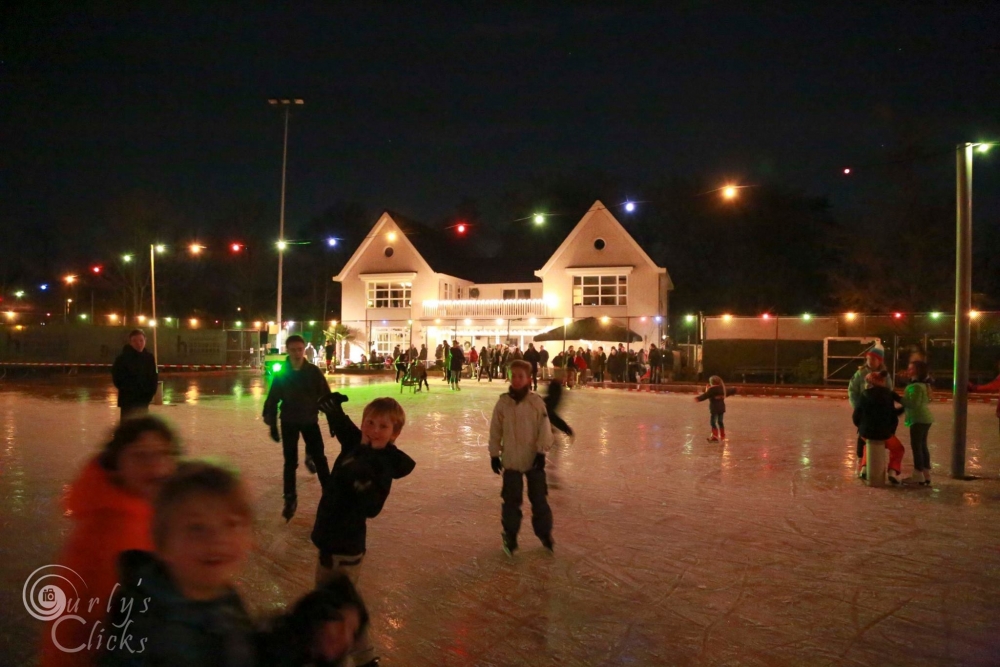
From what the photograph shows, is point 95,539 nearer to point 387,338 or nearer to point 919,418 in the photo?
point 919,418

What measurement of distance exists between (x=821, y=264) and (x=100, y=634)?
2081 inches

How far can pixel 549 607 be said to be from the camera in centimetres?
460

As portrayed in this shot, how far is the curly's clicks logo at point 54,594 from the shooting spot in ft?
8.34

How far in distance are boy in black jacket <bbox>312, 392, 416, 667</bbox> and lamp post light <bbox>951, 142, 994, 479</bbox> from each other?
8451 mm

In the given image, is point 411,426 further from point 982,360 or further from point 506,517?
point 982,360

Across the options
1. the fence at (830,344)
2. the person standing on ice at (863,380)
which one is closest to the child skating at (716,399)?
the person standing on ice at (863,380)

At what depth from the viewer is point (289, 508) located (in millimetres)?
6676

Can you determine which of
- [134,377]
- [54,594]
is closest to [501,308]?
[134,377]

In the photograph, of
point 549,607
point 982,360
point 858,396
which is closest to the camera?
point 549,607

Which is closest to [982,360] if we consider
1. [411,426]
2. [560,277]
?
[560,277]

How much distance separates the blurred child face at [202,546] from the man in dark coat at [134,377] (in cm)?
694

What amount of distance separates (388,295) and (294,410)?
33347mm

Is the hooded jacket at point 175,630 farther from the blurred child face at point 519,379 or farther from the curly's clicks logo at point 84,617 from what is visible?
the blurred child face at point 519,379

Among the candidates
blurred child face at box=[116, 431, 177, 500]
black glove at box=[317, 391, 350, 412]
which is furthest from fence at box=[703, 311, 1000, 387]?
blurred child face at box=[116, 431, 177, 500]
